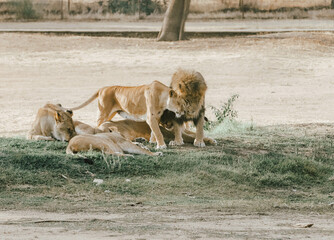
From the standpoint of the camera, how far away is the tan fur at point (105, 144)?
8.73 metres

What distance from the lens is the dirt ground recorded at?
5.99 m

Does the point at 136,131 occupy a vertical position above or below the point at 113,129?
below

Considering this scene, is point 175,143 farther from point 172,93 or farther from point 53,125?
point 53,125

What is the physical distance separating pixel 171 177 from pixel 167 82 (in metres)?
11.8

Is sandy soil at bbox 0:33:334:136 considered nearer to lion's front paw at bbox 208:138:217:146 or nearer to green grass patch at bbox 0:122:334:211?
lion's front paw at bbox 208:138:217:146

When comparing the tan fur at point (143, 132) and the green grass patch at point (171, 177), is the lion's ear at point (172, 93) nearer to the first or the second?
the green grass patch at point (171, 177)

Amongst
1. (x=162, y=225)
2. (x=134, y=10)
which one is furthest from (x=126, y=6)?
(x=162, y=225)

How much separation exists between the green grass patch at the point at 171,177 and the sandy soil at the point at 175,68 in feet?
14.8

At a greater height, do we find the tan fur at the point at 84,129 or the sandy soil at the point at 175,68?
the tan fur at the point at 84,129

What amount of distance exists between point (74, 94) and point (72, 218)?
12.3 m

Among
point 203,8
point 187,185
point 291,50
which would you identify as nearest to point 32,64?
point 291,50

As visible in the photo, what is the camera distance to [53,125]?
977 centimetres

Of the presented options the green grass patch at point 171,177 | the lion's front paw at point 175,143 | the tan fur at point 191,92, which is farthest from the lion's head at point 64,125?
the tan fur at point 191,92

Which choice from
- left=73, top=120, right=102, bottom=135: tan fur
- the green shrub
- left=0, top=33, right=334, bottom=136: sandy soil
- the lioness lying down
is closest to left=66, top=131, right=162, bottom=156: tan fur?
left=73, top=120, right=102, bottom=135: tan fur
